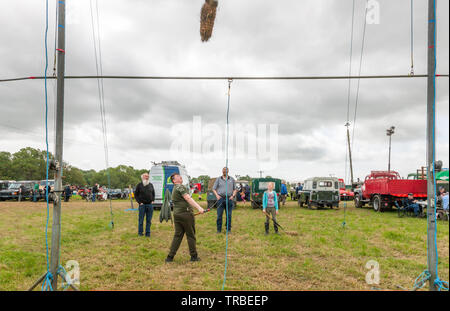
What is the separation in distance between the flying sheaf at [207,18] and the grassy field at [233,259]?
387 cm

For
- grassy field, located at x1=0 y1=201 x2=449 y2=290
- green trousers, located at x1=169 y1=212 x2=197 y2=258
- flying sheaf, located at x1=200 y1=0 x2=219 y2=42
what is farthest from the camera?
green trousers, located at x1=169 y1=212 x2=197 y2=258

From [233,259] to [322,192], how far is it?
1385cm

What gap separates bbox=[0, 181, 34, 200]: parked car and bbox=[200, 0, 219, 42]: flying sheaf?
87.4ft

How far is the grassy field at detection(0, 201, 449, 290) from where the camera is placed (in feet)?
15.8

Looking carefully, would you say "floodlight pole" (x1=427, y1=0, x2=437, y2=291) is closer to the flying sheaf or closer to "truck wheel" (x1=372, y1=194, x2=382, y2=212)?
the flying sheaf

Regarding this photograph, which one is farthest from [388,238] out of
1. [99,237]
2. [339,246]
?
[99,237]

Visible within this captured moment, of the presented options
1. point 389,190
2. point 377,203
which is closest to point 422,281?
point 389,190

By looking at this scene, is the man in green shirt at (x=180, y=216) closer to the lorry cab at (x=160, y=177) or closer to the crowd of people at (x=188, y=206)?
the crowd of people at (x=188, y=206)

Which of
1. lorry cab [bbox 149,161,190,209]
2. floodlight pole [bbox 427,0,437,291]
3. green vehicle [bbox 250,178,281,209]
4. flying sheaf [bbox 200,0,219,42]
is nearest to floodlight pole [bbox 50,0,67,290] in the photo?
flying sheaf [bbox 200,0,219,42]

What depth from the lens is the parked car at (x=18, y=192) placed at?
24800mm

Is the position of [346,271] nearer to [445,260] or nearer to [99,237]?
[445,260]

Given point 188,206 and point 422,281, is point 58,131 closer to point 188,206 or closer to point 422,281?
point 188,206

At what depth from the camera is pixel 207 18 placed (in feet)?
13.9

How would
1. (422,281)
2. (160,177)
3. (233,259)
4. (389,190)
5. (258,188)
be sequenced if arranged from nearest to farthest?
(422,281), (233,259), (389,190), (160,177), (258,188)
